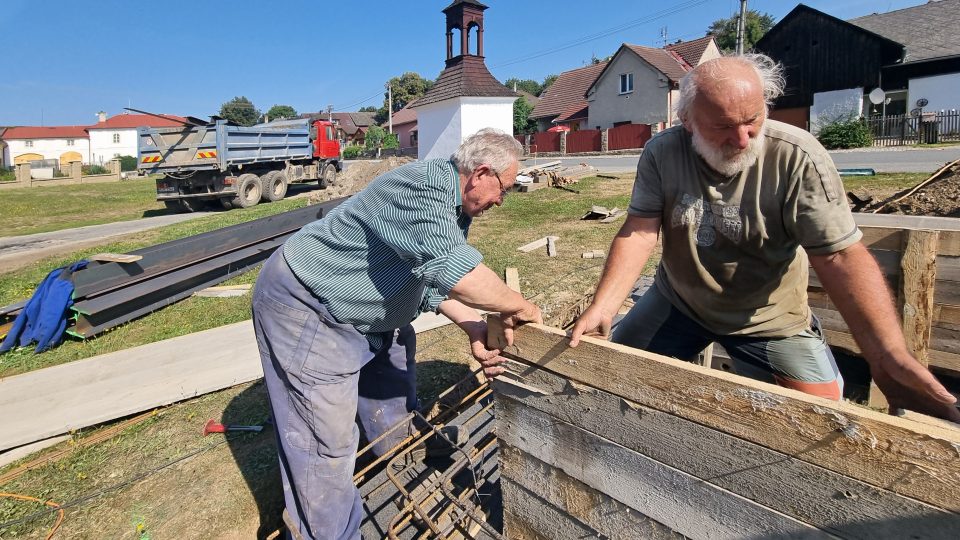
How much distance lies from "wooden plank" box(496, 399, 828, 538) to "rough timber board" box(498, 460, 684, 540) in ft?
0.12

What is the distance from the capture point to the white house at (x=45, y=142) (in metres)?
70.1

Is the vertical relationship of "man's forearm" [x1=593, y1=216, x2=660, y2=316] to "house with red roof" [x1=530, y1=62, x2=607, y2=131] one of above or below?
below

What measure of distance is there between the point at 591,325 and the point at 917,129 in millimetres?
27027

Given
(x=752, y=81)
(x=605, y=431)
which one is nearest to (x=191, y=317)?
(x=605, y=431)

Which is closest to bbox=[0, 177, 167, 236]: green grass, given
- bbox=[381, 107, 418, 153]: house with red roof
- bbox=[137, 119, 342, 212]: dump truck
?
bbox=[137, 119, 342, 212]: dump truck

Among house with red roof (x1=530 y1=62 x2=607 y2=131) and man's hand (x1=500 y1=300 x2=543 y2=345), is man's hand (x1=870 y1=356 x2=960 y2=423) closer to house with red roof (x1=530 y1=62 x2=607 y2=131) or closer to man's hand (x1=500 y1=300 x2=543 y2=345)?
man's hand (x1=500 y1=300 x2=543 y2=345)

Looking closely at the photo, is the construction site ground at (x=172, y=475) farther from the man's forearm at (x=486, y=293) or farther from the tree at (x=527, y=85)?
the tree at (x=527, y=85)

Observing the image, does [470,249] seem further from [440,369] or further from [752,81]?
[440,369]

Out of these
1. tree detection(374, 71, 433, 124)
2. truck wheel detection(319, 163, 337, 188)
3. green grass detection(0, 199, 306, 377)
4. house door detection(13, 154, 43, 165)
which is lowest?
green grass detection(0, 199, 306, 377)

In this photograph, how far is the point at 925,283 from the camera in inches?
115

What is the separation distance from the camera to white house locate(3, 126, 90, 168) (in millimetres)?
70062

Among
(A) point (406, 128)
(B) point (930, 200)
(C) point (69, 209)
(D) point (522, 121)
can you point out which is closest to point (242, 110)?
(A) point (406, 128)

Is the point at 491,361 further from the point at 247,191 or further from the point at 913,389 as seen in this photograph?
the point at 247,191

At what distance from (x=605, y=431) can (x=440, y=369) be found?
2.98 meters
